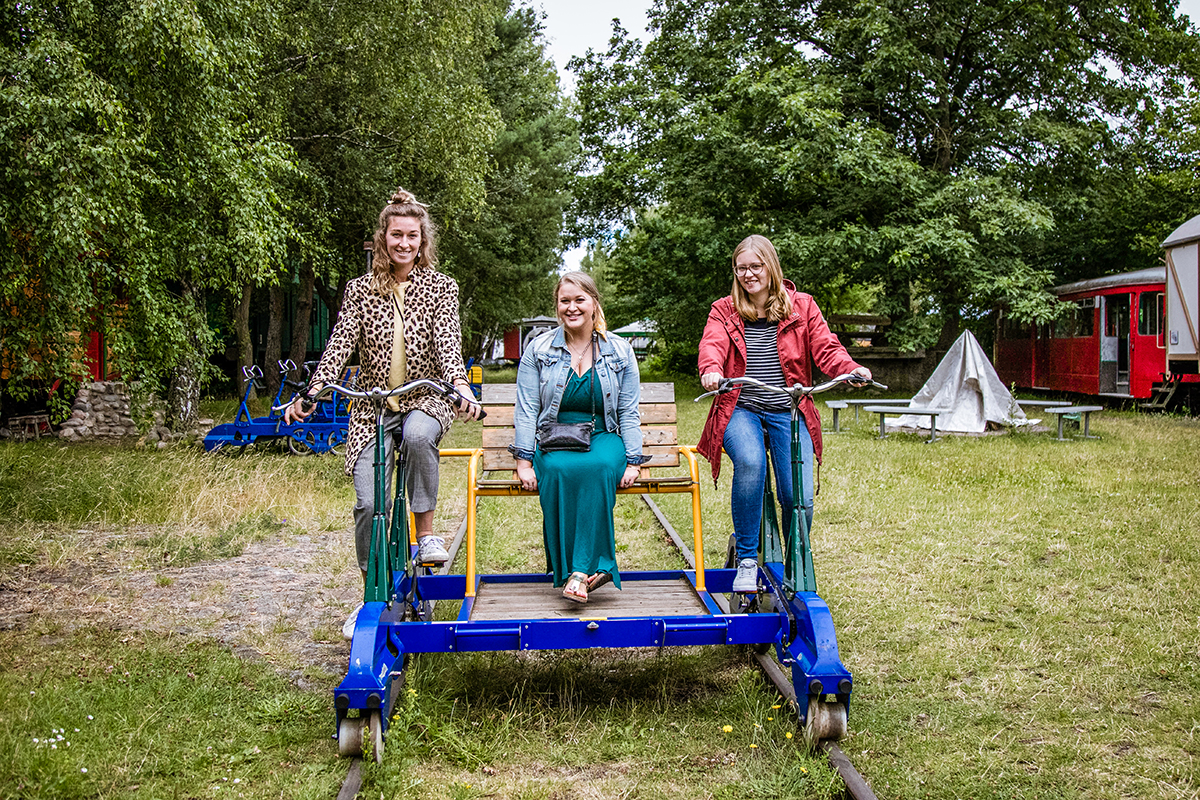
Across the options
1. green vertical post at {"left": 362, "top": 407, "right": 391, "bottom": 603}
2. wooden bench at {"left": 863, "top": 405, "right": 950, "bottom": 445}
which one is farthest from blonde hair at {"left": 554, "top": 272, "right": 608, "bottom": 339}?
wooden bench at {"left": 863, "top": 405, "right": 950, "bottom": 445}

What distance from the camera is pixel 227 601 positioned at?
5980 mm

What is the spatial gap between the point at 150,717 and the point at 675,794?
2180 millimetres

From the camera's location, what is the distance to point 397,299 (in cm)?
458

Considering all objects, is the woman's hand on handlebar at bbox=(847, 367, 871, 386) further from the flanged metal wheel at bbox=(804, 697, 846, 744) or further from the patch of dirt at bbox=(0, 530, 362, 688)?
the patch of dirt at bbox=(0, 530, 362, 688)

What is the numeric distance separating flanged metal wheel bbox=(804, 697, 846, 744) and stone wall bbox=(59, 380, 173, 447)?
45.4 ft

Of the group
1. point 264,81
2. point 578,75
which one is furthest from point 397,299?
point 578,75

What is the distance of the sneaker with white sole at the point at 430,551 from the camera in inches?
180

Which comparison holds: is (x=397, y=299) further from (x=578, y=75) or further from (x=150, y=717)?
(x=578, y=75)

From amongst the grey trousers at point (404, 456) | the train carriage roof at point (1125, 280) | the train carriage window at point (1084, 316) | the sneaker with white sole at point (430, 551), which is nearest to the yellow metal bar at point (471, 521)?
the sneaker with white sole at point (430, 551)

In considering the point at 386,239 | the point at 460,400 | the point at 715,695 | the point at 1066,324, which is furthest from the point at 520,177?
the point at 715,695

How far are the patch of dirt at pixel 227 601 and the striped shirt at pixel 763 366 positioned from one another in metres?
2.41

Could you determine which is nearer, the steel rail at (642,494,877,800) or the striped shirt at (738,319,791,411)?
the steel rail at (642,494,877,800)

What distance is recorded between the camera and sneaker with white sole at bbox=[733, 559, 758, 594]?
4.50 metres

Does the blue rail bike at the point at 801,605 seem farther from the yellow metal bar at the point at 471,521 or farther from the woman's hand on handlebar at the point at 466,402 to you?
the yellow metal bar at the point at 471,521
